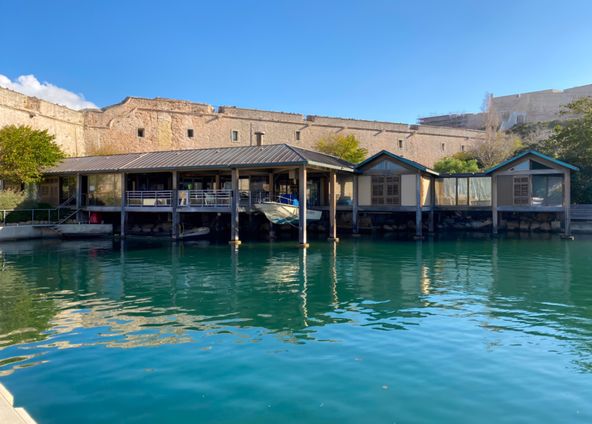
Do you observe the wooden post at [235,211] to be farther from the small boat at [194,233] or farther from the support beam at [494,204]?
the support beam at [494,204]

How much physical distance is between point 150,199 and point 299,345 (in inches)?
929

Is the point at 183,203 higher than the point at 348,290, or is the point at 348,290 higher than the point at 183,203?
the point at 183,203

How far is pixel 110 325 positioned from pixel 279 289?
209 inches

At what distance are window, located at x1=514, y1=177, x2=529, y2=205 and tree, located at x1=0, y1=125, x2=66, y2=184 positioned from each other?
30.5 meters

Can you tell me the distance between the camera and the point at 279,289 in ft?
47.6

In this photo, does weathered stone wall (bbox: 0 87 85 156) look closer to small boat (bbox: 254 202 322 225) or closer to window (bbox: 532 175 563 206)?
small boat (bbox: 254 202 322 225)

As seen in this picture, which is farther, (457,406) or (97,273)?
(97,273)

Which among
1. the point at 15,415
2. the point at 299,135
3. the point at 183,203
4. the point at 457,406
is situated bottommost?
the point at 457,406

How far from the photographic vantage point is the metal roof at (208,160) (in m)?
26.1

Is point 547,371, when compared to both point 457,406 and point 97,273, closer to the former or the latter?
point 457,406

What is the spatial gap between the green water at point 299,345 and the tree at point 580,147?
62.4 feet

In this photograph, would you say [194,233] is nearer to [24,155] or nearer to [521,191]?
[24,155]

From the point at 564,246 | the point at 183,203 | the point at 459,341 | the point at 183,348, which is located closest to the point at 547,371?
the point at 459,341

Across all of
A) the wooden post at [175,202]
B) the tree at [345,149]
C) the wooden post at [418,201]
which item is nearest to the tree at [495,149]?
the tree at [345,149]
